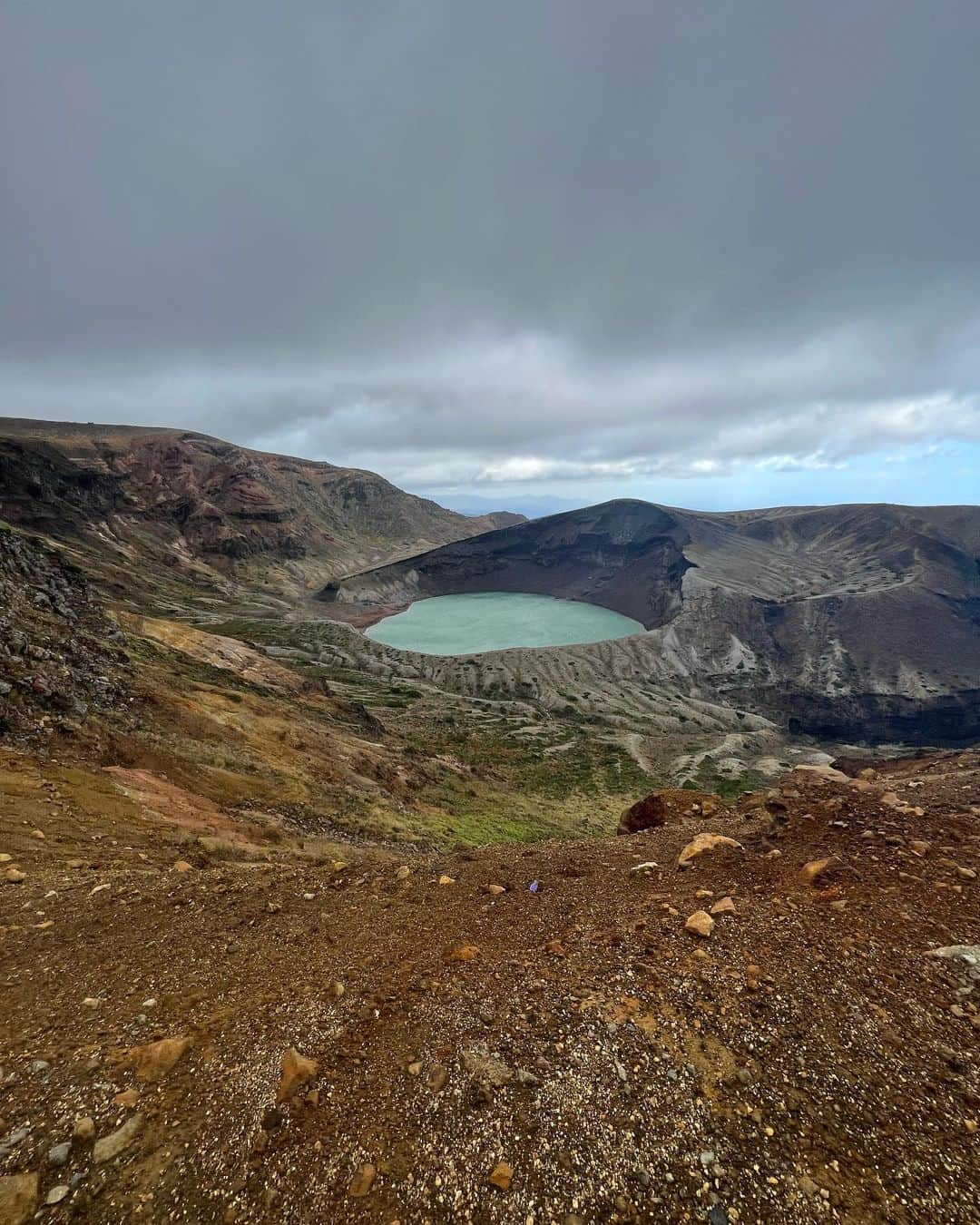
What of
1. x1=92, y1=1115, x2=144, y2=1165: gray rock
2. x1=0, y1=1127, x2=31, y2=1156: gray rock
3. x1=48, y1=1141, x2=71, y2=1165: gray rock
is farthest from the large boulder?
x1=0, y1=1127, x2=31, y2=1156: gray rock

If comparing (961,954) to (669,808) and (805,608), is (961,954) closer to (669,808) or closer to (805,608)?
(669,808)

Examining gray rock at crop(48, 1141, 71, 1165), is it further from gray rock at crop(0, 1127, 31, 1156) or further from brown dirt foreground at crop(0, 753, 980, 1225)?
gray rock at crop(0, 1127, 31, 1156)

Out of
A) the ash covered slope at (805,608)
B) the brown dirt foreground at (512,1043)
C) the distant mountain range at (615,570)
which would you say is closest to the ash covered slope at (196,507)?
the distant mountain range at (615,570)

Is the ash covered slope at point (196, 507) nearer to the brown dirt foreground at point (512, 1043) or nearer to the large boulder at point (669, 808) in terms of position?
the large boulder at point (669, 808)

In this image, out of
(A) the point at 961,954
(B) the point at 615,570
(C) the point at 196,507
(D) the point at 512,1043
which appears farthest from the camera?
(B) the point at 615,570

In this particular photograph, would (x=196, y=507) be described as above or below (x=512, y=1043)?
above

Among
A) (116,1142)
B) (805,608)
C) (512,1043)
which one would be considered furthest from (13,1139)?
(805,608)

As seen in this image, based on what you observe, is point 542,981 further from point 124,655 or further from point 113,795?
point 124,655
